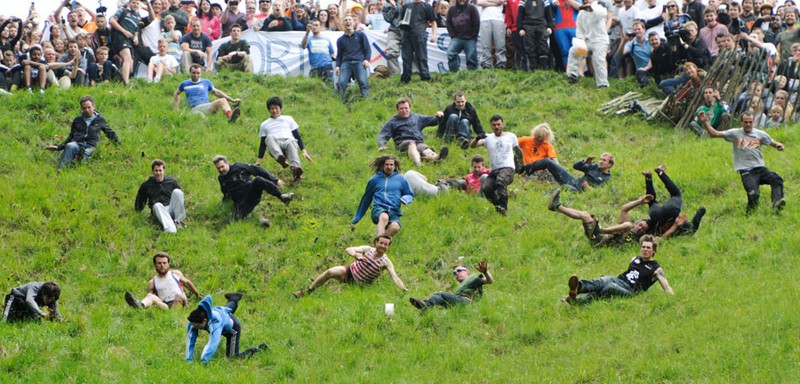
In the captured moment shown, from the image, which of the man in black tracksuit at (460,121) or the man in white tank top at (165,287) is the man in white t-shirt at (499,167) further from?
the man in white tank top at (165,287)

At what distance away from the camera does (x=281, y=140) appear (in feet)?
79.4

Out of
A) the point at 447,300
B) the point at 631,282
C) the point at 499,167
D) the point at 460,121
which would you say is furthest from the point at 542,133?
the point at 447,300

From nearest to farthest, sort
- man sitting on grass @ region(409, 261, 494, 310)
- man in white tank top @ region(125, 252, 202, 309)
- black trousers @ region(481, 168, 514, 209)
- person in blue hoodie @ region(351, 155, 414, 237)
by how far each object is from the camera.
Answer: man sitting on grass @ region(409, 261, 494, 310) → man in white tank top @ region(125, 252, 202, 309) → person in blue hoodie @ region(351, 155, 414, 237) → black trousers @ region(481, 168, 514, 209)

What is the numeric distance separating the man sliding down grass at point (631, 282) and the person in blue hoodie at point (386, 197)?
13.4 ft

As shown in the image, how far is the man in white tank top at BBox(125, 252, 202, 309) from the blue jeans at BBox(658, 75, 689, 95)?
12.1 meters

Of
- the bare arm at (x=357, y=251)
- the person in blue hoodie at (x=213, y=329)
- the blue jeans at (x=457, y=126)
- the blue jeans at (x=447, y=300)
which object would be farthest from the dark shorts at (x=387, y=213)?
the blue jeans at (x=457, y=126)

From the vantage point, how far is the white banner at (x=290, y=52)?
31.1m

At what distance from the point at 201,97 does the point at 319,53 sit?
12.8ft

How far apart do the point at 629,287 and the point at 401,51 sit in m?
13.5

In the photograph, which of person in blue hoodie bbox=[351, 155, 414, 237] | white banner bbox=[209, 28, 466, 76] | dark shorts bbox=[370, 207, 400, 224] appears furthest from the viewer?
white banner bbox=[209, 28, 466, 76]

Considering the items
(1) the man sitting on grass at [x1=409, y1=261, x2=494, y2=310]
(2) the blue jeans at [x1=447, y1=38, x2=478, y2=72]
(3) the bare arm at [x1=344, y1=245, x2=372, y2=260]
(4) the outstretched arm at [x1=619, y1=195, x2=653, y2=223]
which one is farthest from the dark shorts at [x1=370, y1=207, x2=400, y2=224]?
(2) the blue jeans at [x1=447, y1=38, x2=478, y2=72]

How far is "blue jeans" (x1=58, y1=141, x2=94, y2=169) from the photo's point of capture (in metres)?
23.8

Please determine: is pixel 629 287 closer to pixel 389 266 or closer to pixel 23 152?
pixel 389 266

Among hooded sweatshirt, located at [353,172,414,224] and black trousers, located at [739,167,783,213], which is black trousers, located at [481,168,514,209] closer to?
hooded sweatshirt, located at [353,172,414,224]
